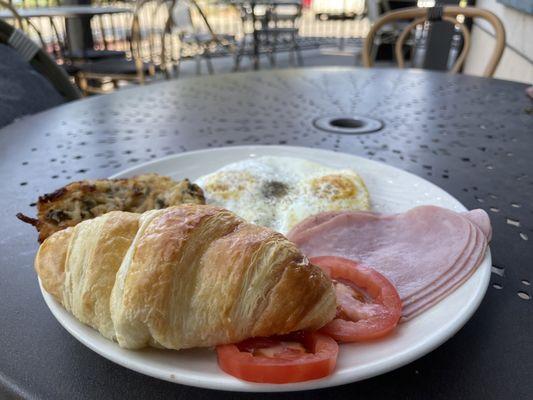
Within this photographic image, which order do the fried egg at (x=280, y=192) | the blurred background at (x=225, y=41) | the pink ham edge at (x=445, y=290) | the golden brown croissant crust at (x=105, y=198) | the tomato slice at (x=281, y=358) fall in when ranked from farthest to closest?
the blurred background at (x=225, y=41) → the fried egg at (x=280, y=192) → the golden brown croissant crust at (x=105, y=198) → the pink ham edge at (x=445, y=290) → the tomato slice at (x=281, y=358)

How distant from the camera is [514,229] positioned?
1003mm

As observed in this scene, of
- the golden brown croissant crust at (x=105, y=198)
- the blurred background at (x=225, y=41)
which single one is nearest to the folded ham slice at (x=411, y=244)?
the golden brown croissant crust at (x=105, y=198)

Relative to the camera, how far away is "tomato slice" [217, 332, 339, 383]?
1.80 feet

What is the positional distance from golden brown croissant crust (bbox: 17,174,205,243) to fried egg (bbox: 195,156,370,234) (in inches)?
3.5

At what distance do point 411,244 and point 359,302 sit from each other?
0.70 feet

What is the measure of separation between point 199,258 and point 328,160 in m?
0.72

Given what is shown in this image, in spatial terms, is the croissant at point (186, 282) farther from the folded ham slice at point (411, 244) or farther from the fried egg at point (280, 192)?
the fried egg at point (280, 192)

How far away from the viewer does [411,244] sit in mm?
860

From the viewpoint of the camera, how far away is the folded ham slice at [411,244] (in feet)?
2.45

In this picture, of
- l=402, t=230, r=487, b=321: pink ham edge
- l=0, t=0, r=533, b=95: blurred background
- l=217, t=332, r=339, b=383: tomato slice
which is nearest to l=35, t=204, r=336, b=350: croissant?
l=217, t=332, r=339, b=383: tomato slice

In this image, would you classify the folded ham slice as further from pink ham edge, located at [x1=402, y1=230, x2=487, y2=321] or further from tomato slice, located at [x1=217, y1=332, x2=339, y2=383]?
tomato slice, located at [x1=217, y1=332, x2=339, y2=383]

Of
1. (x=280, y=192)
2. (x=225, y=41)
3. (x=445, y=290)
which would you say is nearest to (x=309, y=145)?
(x=280, y=192)

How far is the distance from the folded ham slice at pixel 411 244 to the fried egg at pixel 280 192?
129 mm

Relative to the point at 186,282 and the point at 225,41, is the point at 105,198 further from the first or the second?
the point at 225,41
